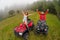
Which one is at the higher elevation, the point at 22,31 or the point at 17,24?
the point at 22,31

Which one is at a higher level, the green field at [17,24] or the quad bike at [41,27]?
the quad bike at [41,27]

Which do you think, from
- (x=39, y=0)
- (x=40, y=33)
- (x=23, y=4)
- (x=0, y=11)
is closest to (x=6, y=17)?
(x=0, y=11)

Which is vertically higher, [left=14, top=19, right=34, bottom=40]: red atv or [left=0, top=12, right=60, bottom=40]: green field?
[left=14, top=19, right=34, bottom=40]: red atv

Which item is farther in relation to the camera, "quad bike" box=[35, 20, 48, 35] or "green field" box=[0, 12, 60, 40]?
"green field" box=[0, 12, 60, 40]

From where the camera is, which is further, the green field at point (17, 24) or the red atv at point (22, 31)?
the green field at point (17, 24)

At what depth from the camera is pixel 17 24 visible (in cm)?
1202

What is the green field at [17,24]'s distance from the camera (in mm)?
10695

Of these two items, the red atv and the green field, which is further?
the green field

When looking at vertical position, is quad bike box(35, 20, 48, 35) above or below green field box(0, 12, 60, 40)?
above

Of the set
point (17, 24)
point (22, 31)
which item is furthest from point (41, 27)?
point (17, 24)

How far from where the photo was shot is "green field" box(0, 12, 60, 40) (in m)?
10.7

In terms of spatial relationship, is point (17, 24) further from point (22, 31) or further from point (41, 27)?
point (41, 27)

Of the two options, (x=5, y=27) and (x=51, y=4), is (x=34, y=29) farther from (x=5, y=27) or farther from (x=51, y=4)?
(x=51, y=4)

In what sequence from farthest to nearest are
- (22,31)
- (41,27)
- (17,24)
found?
(17,24) → (41,27) → (22,31)
